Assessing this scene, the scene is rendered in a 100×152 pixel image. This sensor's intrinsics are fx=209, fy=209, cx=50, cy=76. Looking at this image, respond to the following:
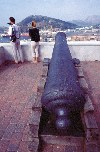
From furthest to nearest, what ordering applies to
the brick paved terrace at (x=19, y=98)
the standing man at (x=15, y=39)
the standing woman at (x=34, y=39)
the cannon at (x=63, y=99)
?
the standing woman at (x=34, y=39) < the standing man at (x=15, y=39) < the brick paved terrace at (x=19, y=98) < the cannon at (x=63, y=99)

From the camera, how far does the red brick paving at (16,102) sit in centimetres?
358

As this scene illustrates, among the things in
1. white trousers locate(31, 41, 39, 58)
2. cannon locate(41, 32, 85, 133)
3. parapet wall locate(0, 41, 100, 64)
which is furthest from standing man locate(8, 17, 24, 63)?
cannon locate(41, 32, 85, 133)

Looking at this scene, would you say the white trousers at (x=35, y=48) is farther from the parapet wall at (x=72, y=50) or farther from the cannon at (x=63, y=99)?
the cannon at (x=63, y=99)

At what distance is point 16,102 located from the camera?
500 centimetres

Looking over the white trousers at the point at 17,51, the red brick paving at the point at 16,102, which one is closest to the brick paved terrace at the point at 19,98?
the red brick paving at the point at 16,102

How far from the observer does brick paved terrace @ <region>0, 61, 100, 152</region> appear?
3.56 meters

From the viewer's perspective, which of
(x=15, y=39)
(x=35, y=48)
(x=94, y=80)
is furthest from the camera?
(x=35, y=48)

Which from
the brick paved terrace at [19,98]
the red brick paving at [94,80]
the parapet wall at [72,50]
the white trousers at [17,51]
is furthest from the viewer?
the parapet wall at [72,50]

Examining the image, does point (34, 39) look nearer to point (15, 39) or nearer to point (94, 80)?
point (15, 39)

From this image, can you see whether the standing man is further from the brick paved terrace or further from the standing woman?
the standing woman

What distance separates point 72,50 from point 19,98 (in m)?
3.74

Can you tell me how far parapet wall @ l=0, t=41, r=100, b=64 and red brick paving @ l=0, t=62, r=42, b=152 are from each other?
580mm

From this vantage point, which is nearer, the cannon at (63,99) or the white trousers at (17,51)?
the cannon at (63,99)

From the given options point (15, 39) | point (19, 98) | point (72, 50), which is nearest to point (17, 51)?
point (15, 39)
